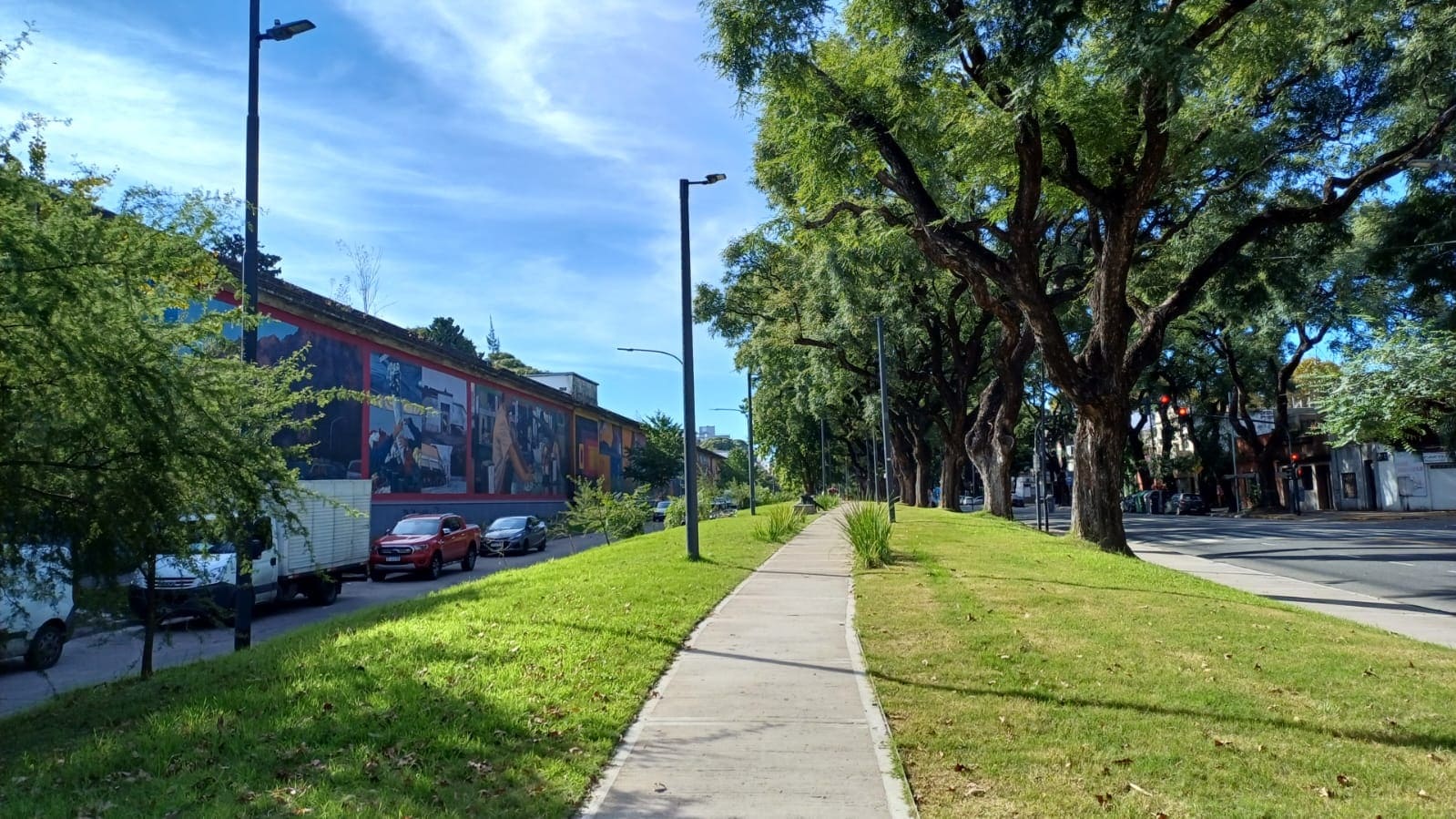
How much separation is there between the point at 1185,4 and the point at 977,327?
61.5ft

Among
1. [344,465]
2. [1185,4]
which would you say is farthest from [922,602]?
[344,465]

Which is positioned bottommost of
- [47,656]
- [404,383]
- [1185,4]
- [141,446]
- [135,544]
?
[47,656]

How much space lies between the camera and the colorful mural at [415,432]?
3509cm

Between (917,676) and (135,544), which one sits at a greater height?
(135,544)

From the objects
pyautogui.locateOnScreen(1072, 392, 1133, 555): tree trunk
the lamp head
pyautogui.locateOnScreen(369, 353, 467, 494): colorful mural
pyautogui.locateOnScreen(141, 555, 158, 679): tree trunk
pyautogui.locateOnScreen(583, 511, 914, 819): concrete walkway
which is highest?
the lamp head

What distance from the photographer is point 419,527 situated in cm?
2423

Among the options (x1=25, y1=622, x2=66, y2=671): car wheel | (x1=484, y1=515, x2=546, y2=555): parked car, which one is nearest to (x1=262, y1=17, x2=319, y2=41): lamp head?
(x1=25, y1=622, x2=66, y2=671): car wheel

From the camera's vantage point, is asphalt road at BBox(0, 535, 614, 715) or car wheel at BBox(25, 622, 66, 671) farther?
car wheel at BBox(25, 622, 66, 671)

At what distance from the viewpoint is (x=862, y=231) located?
20.6 metres

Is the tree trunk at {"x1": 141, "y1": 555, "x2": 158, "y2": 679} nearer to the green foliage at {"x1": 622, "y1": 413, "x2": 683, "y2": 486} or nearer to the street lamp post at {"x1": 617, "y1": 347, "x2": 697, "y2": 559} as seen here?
the street lamp post at {"x1": 617, "y1": 347, "x2": 697, "y2": 559}

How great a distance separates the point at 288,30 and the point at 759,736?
9.90 m

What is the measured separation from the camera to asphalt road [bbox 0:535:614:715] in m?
9.25

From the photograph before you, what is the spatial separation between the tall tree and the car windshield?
12.6 m

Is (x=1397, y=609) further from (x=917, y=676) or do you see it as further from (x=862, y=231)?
(x=862, y=231)
